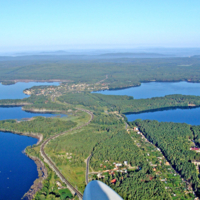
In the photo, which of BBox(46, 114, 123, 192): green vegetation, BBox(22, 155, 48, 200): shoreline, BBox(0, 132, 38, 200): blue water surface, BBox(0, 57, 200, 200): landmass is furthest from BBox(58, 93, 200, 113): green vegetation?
BBox(22, 155, 48, 200): shoreline

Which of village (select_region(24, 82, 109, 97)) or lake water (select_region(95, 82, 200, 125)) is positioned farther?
village (select_region(24, 82, 109, 97))

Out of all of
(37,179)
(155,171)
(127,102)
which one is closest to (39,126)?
(37,179)

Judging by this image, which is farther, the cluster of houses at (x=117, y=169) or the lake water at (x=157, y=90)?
the lake water at (x=157, y=90)

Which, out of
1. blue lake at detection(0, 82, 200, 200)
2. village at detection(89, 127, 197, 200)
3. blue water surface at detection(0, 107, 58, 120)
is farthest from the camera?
blue water surface at detection(0, 107, 58, 120)

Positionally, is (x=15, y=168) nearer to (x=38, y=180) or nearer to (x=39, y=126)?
(x=38, y=180)

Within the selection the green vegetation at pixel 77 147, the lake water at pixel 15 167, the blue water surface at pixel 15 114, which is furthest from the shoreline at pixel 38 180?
the blue water surface at pixel 15 114

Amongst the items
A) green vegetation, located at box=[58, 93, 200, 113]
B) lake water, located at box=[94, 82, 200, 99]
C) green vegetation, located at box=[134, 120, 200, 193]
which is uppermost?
lake water, located at box=[94, 82, 200, 99]

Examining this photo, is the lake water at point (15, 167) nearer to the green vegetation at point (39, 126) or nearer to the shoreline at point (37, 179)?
the shoreline at point (37, 179)

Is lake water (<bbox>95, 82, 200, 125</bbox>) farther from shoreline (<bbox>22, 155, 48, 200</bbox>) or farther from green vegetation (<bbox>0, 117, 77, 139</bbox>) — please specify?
shoreline (<bbox>22, 155, 48, 200</bbox>)
